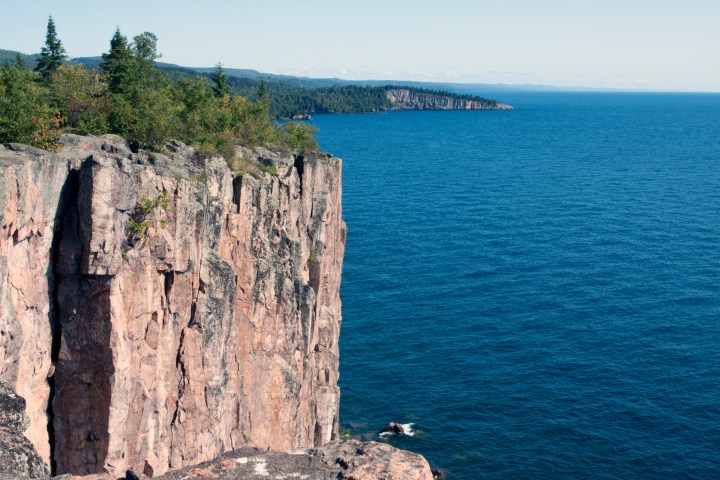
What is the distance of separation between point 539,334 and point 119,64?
168 ft

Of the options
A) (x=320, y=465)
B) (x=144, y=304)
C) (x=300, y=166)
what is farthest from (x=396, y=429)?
(x=320, y=465)

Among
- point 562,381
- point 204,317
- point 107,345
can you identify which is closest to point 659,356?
point 562,381

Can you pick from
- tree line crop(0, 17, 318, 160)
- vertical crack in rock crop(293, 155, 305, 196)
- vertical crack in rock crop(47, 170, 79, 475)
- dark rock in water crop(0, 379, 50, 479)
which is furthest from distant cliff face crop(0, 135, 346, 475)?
dark rock in water crop(0, 379, 50, 479)

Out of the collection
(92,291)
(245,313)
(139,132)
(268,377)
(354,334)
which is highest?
(139,132)

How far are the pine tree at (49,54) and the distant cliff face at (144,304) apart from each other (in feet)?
133

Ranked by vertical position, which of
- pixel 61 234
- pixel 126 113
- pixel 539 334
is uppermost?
pixel 126 113

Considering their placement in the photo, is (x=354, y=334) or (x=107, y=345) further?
(x=354, y=334)

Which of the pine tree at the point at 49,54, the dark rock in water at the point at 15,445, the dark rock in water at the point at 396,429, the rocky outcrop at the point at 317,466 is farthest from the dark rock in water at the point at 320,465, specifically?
the pine tree at the point at 49,54

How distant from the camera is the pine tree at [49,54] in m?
80.4

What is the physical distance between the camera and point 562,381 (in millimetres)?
73375

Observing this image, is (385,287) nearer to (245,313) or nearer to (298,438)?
(298,438)

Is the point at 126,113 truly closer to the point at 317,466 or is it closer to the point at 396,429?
the point at 317,466

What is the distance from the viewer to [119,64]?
59.5 metres

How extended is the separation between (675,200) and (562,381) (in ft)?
266
